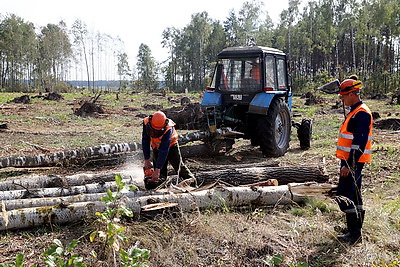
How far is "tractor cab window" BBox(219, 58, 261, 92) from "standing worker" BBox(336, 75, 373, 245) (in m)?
4.40

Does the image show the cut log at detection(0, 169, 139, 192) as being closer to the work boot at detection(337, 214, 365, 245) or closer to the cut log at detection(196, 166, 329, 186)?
the cut log at detection(196, 166, 329, 186)

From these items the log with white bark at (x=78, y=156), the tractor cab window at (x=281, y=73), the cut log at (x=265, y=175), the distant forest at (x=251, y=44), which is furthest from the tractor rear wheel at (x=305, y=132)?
the distant forest at (x=251, y=44)

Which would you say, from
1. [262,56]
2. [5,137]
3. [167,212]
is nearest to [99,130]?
[5,137]

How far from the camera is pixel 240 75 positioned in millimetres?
8578

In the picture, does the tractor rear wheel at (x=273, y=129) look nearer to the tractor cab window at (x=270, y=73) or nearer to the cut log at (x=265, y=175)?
the tractor cab window at (x=270, y=73)

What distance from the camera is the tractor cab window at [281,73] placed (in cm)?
873

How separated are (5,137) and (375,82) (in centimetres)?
2934

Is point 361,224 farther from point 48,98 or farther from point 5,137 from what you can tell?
point 48,98

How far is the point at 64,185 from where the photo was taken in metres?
5.53

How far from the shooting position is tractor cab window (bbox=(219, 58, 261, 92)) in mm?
8312

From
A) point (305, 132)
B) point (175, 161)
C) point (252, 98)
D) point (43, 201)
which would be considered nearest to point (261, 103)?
point (252, 98)

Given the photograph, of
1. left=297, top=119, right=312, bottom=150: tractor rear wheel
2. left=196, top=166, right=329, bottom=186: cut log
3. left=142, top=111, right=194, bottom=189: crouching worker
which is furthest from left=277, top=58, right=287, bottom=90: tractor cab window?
left=142, top=111, right=194, bottom=189: crouching worker

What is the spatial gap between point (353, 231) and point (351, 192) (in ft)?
1.43

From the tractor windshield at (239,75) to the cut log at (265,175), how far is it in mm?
3091
